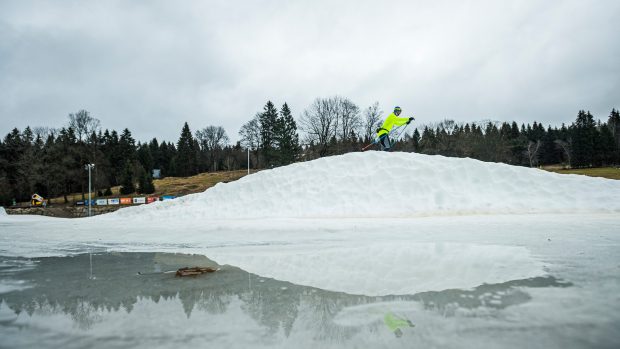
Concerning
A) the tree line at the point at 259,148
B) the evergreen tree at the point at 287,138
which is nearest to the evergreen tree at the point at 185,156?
the tree line at the point at 259,148

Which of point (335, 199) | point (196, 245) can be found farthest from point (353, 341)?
point (335, 199)

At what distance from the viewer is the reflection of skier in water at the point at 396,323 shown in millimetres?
2407

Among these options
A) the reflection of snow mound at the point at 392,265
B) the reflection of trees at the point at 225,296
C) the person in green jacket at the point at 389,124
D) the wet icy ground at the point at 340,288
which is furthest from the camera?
the person in green jacket at the point at 389,124

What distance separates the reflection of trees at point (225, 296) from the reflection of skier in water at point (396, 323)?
0.96ft

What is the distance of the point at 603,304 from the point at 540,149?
11246 centimetres

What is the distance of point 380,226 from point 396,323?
719cm

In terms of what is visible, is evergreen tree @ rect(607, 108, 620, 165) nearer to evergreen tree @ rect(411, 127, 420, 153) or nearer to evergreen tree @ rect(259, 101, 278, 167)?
Result: evergreen tree @ rect(411, 127, 420, 153)

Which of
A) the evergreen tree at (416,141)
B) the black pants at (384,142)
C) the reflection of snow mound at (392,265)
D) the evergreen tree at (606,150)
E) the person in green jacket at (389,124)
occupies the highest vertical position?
the evergreen tree at (416,141)

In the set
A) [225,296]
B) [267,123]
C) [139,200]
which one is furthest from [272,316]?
[267,123]

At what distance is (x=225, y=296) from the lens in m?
3.40

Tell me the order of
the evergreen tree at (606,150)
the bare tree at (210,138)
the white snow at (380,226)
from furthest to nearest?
1. the bare tree at (210,138)
2. the evergreen tree at (606,150)
3. the white snow at (380,226)

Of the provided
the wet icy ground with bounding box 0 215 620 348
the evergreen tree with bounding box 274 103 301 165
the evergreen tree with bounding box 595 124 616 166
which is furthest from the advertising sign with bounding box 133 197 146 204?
the evergreen tree with bounding box 595 124 616 166

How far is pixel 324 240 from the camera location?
7738 millimetres

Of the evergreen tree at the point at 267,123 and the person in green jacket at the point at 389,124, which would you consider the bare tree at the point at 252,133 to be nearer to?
the evergreen tree at the point at 267,123
